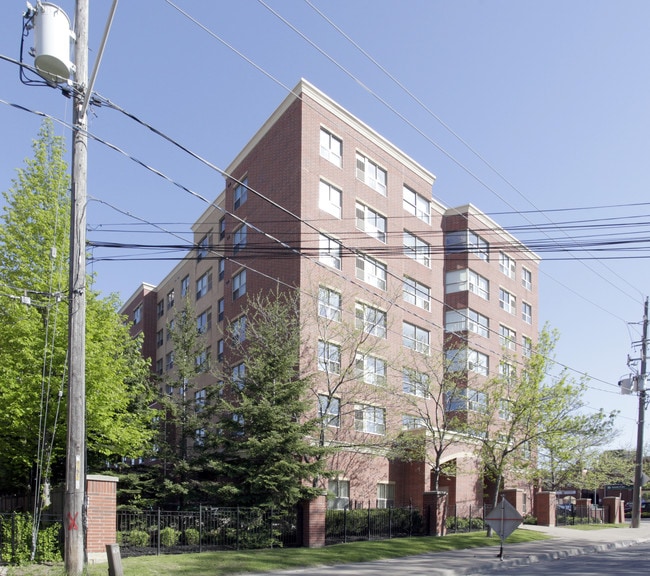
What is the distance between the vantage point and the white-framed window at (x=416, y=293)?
1491 inches

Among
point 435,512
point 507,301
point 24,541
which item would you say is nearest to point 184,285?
point 507,301

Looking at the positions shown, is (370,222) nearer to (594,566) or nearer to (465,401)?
(465,401)

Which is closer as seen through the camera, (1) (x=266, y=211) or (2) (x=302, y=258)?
(2) (x=302, y=258)

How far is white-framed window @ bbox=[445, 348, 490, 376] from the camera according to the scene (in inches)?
1315

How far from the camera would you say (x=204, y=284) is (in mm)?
45031

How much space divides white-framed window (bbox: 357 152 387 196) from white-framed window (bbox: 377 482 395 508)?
1416 centimetres

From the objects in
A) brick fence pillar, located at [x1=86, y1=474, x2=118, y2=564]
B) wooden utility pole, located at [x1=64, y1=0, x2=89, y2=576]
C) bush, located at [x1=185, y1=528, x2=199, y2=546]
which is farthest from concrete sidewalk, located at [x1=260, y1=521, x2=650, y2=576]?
wooden utility pole, located at [x1=64, y1=0, x2=89, y2=576]

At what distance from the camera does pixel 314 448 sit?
25.4 m

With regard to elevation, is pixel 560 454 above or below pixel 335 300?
below

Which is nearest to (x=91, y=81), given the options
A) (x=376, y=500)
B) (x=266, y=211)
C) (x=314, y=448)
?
(x=314, y=448)

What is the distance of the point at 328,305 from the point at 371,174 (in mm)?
8538

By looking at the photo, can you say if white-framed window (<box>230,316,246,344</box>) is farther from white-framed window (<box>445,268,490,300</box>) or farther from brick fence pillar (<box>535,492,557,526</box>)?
brick fence pillar (<box>535,492,557,526</box>)

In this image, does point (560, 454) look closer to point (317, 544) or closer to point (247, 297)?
point (317, 544)

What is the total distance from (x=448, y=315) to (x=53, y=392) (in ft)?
85.7
